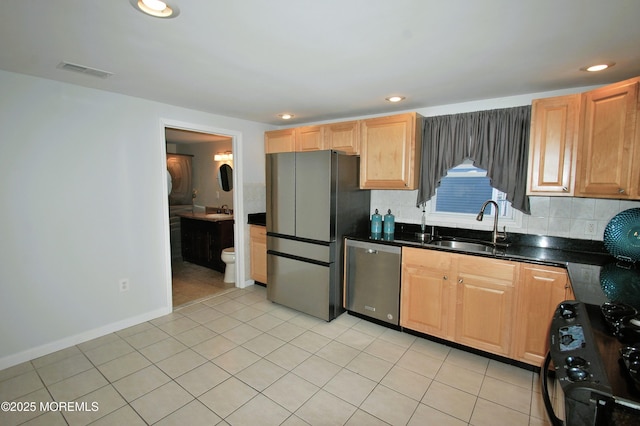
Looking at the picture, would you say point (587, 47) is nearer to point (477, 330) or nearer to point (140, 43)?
point (477, 330)

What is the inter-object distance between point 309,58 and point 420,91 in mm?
1136

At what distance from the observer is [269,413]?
1.86 meters

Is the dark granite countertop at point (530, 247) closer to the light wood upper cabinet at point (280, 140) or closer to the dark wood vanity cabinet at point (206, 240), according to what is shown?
the light wood upper cabinet at point (280, 140)

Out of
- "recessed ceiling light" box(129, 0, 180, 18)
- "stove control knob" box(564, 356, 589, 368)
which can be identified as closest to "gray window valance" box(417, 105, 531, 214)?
"stove control knob" box(564, 356, 589, 368)

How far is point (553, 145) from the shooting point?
2.23 metres

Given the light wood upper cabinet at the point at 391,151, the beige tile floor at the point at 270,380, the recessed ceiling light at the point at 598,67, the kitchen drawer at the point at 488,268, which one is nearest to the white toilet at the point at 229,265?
the beige tile floor at the point at 270,380

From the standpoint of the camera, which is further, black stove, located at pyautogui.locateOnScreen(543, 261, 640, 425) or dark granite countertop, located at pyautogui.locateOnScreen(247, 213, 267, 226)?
dark granite countertop, located at pyautogui.locateOnScreen(247, 213, 267, 226)

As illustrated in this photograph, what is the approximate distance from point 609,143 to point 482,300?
139 cm

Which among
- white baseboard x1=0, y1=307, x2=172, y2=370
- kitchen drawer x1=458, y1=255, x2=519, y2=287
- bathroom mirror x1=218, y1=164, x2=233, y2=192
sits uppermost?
bathroom mirror x1=218, y1=164, x2=233, y2=192

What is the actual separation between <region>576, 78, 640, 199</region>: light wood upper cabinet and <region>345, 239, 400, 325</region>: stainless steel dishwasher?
1.50m

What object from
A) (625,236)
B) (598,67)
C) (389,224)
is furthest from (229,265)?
(598,67)

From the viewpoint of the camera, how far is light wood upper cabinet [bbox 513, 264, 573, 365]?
2109 millimetres

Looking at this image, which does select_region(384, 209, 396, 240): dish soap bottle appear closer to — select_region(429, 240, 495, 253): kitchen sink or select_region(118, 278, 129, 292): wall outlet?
select_region(429, 240, 495, 253): kitchen sink

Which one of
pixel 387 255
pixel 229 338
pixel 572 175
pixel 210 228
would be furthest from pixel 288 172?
pixel 572 175
